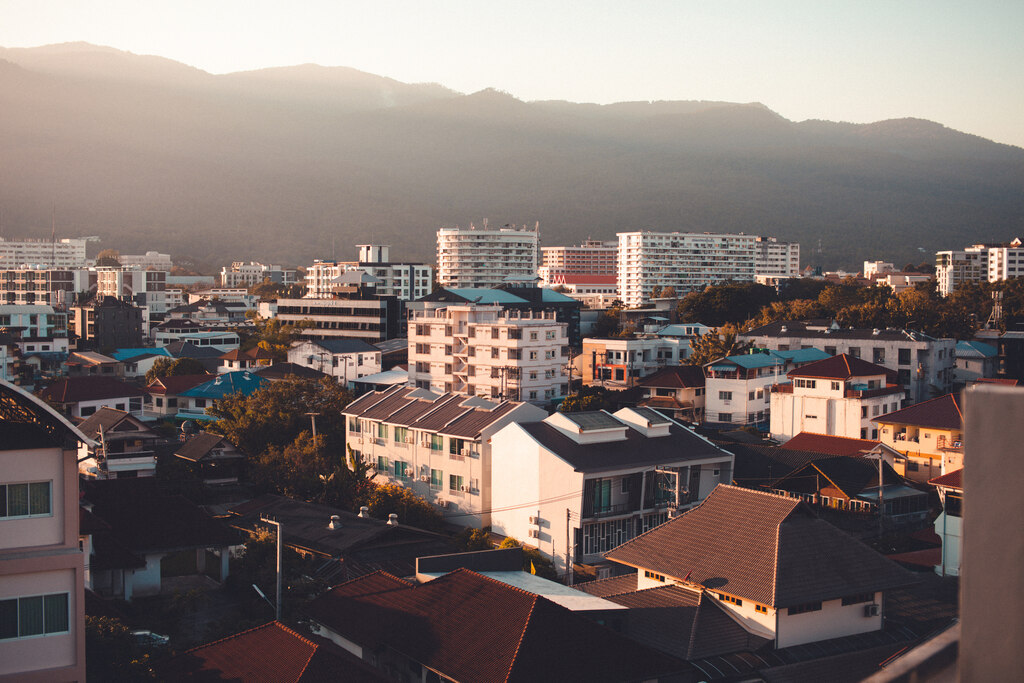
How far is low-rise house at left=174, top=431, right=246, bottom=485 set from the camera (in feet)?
A: 85.5

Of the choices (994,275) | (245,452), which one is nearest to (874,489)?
(245,452)

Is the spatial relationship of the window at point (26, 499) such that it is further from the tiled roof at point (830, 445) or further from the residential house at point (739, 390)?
the residential house at point (739, 390)

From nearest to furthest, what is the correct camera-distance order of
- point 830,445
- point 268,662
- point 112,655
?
point 112,655
point 268,662
point 830,445

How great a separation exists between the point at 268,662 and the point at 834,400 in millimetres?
25261

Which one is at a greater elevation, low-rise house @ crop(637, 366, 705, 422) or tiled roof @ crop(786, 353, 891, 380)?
tiled roof @ crop(786, 353, 891, 380)

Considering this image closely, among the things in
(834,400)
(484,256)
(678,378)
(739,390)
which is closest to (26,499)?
(834,400)

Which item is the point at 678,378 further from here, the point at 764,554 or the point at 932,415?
the point at 764,554

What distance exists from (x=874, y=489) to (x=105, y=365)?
134 ft

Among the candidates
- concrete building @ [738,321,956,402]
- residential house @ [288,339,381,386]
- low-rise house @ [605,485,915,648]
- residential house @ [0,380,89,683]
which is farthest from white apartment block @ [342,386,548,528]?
concrete building @ [738,321,956,402]

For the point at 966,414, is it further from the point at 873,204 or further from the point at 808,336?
the point at 873,204

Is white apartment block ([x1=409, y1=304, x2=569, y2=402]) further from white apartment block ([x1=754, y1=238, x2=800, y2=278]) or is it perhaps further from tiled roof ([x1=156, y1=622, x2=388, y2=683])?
white apartment block ([x1=754, y1=238, x2=800, y2=278])

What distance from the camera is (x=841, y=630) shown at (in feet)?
43.5

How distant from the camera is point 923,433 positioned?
92.0 feet

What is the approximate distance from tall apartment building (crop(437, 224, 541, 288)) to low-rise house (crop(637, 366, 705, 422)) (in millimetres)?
63517
